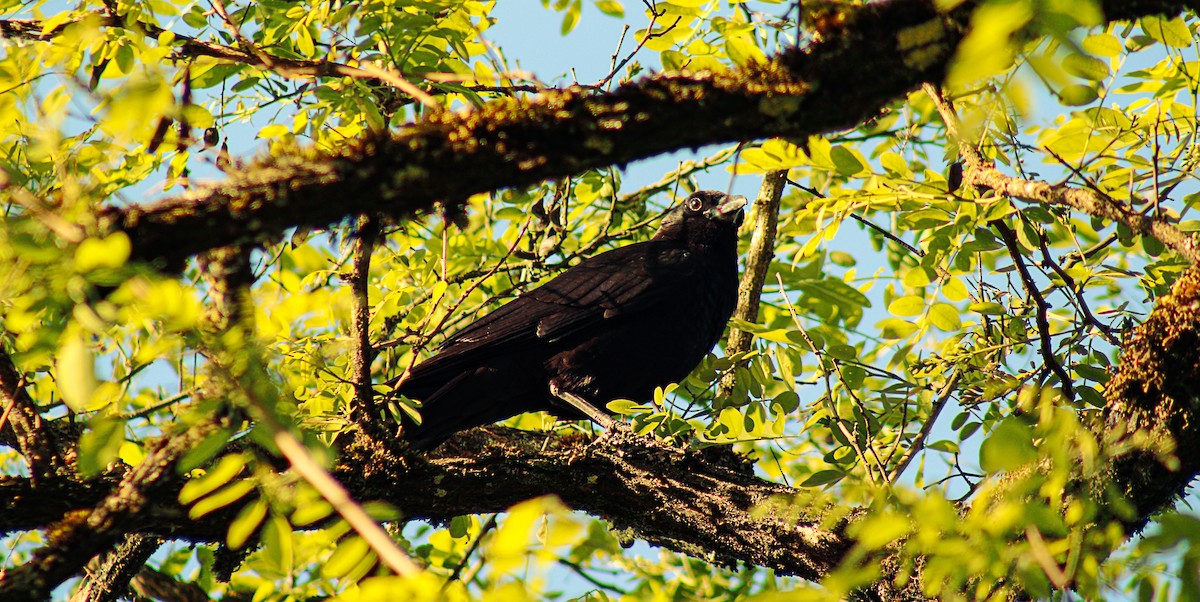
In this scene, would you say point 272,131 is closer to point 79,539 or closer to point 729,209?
point 79,539

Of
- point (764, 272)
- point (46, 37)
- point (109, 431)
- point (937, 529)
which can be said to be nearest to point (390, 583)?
point (109, 431)

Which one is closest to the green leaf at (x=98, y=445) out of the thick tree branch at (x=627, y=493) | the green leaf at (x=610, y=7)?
the thick tree branch at (x=627, y=493)

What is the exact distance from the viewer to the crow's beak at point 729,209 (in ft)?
17.7

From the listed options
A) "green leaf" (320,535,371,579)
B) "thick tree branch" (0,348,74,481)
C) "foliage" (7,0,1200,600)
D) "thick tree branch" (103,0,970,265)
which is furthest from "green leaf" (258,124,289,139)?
"green leaf" (320,535,371,579)

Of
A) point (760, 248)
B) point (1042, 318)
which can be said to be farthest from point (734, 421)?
point (760, 248)

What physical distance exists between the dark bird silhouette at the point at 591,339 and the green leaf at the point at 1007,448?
2.99 m

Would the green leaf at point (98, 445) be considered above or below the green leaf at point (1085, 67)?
below

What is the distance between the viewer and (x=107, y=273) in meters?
1.54

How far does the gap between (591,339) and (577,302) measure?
0.20m

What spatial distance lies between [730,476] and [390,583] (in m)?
2.18

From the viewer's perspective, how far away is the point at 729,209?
546 centimetres

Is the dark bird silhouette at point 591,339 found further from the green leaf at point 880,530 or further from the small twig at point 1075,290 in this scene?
the green leaf at point 880,530

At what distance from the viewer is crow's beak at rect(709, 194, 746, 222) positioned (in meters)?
5.40

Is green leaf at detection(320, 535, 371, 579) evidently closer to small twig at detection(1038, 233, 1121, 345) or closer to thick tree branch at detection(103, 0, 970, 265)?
thick tree branch at detection(103, 0, 970, 265)
